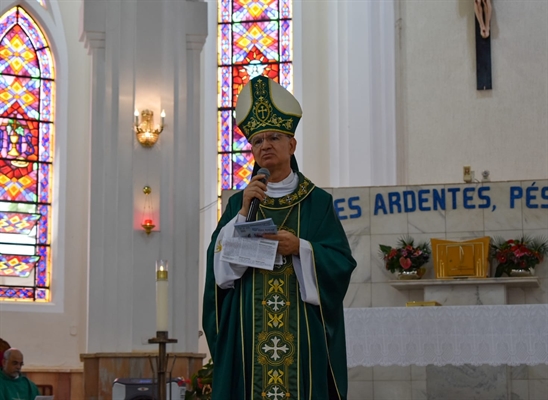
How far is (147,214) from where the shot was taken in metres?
12.2

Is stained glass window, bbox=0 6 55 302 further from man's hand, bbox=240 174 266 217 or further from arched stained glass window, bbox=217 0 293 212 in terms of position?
man's hand, bbox=240 174 266 217

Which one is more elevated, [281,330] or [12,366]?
[281,330]

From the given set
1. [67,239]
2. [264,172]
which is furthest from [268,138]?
[67,239]

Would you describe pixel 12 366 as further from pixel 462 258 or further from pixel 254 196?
pixel 254 196

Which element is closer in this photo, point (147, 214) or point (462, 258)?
point (462, 258)

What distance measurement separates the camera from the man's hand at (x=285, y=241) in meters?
4.56

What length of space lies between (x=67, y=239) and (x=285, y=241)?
36.9ft

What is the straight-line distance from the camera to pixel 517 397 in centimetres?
1049

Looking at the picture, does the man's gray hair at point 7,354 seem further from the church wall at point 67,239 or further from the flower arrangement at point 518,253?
the flower arrangement at point 518,253

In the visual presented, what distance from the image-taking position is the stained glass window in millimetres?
15289

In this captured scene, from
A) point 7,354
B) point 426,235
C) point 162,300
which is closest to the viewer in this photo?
point 162,300

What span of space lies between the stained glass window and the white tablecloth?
24.6 ft

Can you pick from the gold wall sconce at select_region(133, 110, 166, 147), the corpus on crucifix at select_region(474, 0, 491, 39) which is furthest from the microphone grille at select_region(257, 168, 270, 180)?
the corpus on crucifix at select_region(474, 0, 491, 39)

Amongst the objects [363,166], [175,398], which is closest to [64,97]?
[363,166]
